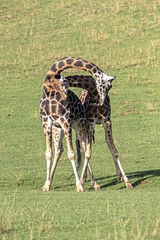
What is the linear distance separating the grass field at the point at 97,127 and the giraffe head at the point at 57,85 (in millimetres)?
2093

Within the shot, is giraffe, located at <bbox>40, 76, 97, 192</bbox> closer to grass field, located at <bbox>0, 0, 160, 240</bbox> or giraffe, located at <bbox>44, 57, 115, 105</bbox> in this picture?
giraffe, located at <bbox>44, 57, 115, 105</bbox>

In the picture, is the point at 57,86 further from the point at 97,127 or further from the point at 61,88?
the point at 97,127

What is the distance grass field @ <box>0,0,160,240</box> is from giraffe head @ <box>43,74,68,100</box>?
209 cm

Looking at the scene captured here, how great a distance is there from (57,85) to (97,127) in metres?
9.70

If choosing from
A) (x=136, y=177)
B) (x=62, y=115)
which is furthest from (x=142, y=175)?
(x=62, y=115)

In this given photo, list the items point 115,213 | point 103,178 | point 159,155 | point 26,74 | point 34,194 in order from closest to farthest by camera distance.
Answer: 1. point 115,213
2. point 34,194
3. point 103,178
4. point 159,155
5. point 26,74

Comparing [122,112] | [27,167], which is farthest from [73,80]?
[122,112]

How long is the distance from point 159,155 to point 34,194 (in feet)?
22.0

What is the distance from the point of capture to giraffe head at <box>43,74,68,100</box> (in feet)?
38.0

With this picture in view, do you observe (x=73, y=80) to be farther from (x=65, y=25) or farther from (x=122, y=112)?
(x=65, y=25)

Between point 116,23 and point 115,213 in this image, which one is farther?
point 116,23

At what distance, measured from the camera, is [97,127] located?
21.3m

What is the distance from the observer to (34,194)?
1016 centimetres

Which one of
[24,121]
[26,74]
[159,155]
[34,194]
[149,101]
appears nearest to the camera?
[34,194]
